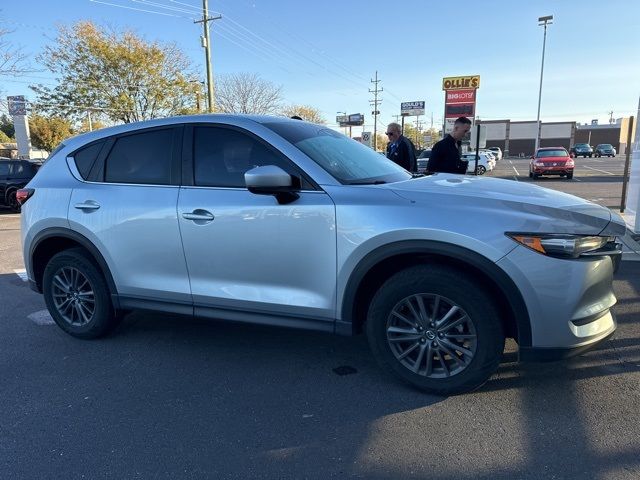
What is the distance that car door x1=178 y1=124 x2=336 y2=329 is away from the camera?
→ 3096 mm

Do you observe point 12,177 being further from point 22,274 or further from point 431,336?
point 431,336

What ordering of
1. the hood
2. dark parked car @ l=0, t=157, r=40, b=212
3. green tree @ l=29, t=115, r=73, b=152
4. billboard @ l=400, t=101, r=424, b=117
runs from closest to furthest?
the hood < dark parked car @ l=0, t=157, r=40, b=212 < green tree @ l=29, t=115, r=73, b=152 < billboard @ l=400, t=101, r=424, b=117

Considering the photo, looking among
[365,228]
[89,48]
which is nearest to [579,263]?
[365,228]

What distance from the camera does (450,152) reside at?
6.16m

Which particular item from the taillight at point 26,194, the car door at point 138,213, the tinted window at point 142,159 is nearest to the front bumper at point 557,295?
the car door at point 138,213

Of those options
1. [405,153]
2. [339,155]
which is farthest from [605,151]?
[339,155]

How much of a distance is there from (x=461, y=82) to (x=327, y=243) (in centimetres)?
3410

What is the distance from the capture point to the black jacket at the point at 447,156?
617 cm

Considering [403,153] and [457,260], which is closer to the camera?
[457,260]

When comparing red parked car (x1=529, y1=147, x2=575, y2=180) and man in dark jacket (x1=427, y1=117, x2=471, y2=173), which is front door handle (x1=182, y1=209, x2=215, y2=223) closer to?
man in dark jacket (x1=427, y1=117, x2=471, y2=173)

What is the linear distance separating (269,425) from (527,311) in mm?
1656

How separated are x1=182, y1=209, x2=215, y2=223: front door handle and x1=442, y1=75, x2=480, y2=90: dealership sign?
32051mm

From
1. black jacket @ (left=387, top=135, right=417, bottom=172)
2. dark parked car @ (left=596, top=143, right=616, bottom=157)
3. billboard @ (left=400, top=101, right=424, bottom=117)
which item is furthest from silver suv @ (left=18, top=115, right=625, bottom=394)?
billboard @ (left=400, top=101, right=424, bottom=117)

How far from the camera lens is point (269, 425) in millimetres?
2816
